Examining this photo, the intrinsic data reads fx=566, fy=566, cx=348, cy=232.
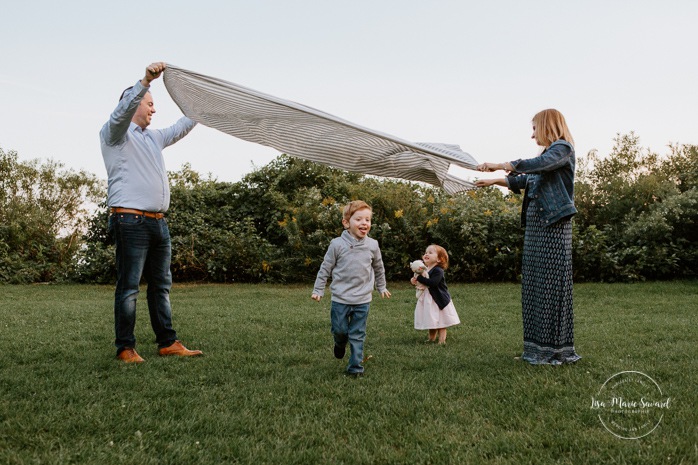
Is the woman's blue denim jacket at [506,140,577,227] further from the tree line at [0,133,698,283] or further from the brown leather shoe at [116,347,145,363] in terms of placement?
the tree line at [0,133,698,283]

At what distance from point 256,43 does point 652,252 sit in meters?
9.39

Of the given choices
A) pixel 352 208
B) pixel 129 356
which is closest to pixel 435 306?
pixel 352 208

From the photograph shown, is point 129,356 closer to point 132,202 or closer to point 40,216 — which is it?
point 132,202

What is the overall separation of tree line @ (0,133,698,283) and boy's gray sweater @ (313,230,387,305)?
7.85 metres

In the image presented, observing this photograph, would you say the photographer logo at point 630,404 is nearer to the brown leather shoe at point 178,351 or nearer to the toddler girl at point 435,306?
the toddler girl at point 435,306

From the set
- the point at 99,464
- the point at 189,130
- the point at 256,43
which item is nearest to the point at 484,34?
the point at 256,43

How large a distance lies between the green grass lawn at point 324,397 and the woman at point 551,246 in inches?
10.4

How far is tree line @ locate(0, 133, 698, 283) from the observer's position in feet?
40.5

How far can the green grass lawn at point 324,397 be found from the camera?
2.77 m

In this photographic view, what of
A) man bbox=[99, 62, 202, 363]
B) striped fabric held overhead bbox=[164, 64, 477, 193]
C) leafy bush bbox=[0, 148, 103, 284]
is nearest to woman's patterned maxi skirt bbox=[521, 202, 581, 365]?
striped fabric held overhead bbox=[164, 64, 477, 193]

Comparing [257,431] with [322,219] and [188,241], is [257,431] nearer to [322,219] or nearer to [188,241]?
[322,219]

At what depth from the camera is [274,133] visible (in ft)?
14.4

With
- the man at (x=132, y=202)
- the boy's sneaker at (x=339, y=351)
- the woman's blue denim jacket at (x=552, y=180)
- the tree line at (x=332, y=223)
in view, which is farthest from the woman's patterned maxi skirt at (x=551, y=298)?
the tree line at (x=332, y=223)

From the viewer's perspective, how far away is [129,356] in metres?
4.71
